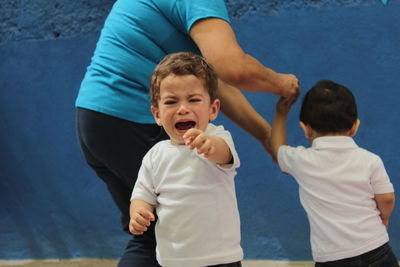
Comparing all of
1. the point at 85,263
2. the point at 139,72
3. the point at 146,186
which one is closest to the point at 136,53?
the point at 139,72

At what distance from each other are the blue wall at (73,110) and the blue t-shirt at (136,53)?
122 cm

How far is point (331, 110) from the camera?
1610 millimetres

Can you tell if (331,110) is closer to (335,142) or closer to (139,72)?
(335,142)

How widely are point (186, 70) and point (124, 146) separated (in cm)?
37

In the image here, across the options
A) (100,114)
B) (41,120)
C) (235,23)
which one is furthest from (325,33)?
(41,120)

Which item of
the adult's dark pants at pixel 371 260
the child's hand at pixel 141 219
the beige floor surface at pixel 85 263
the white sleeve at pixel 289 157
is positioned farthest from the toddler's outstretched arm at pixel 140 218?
the beige floor surface at pixel 85 263

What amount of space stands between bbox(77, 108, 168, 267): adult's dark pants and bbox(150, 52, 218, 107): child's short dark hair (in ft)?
0.62

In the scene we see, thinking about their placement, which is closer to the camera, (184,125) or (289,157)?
(184,125)

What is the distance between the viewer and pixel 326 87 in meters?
1.65

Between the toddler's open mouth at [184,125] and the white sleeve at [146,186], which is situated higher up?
the toddler's open mouth at [184,125]

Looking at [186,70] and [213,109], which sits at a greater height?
[186,70]

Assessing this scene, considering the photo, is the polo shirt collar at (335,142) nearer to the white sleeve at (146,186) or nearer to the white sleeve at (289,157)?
the white sleeve at (289,157)

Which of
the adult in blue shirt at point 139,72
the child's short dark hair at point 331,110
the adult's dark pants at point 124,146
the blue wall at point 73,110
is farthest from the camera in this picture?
the blue wall at point 73,110

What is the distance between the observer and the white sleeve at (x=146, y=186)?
134 cm
